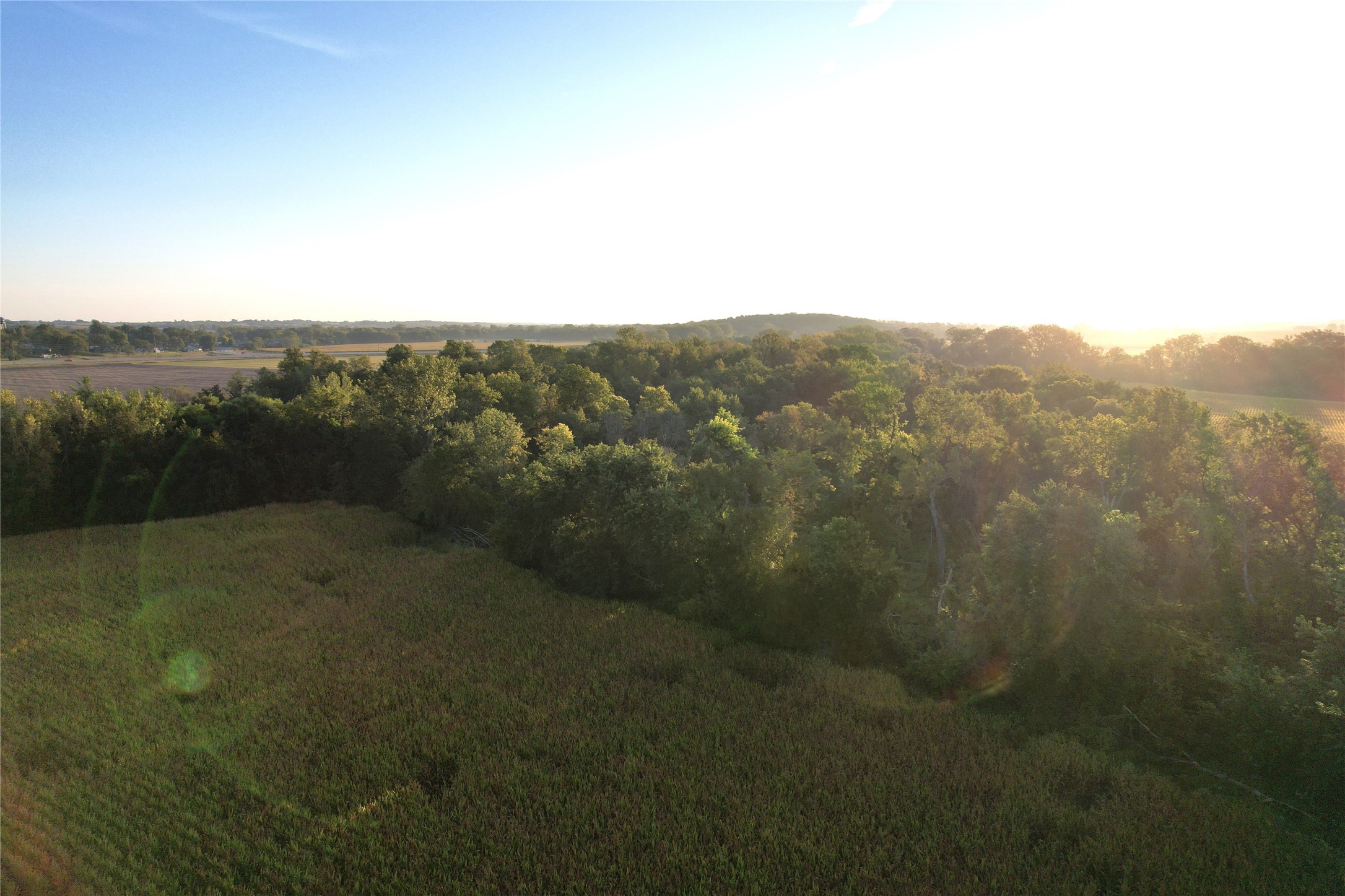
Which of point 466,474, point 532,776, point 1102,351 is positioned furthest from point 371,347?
point 532,776

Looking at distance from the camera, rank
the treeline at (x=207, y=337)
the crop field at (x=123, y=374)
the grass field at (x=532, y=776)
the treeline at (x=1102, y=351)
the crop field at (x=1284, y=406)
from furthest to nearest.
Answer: the treeline at (x=207, y=337)
the crop field at (x=123, y=374)
the treeline at (x=1102, y=351)
the crop field at (x=1284, y=406)
the grass field at (x=532, y=776)

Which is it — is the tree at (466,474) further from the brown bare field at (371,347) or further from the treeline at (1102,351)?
the brown bare field at (371,347)

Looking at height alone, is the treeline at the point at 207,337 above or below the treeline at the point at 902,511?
above

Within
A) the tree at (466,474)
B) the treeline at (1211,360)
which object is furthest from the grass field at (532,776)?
the treeline at (1211,360)

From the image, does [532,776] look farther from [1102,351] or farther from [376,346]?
[376,346]

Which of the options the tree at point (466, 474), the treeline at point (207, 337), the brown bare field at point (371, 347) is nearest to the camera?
the tree at point (466, 474)

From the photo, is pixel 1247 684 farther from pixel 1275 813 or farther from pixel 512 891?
pixel 512 891
